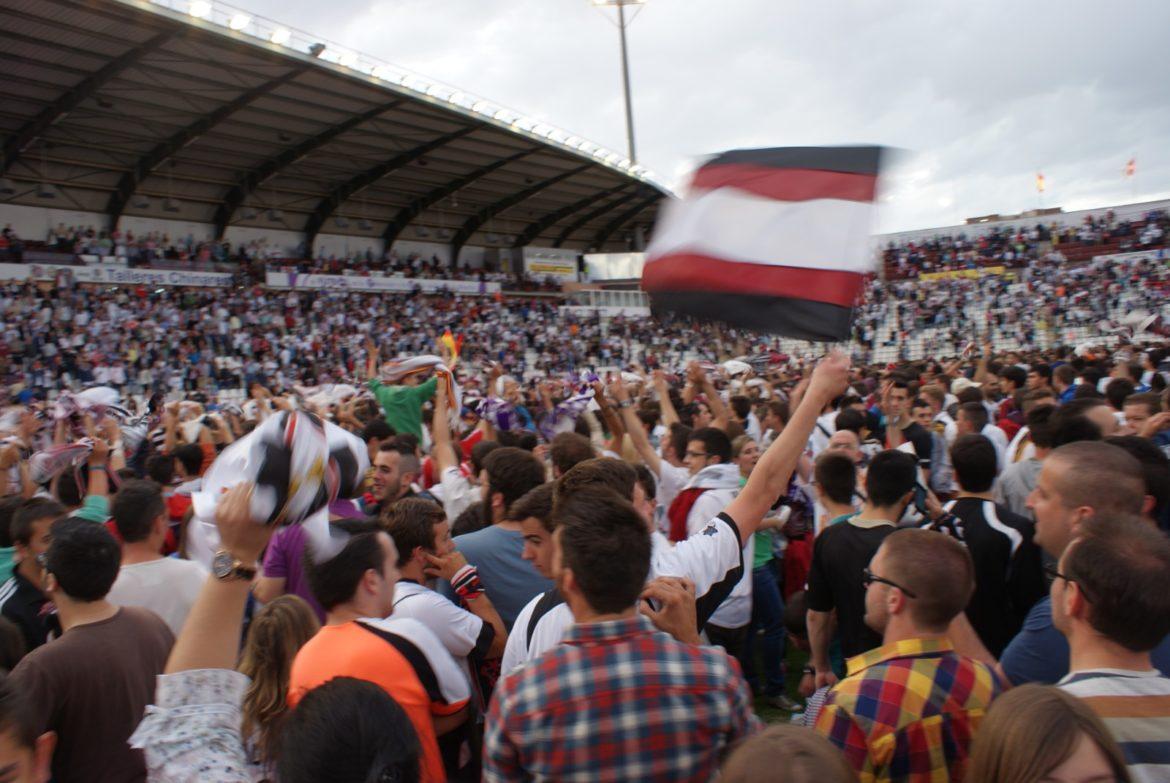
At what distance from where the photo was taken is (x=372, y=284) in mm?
32094

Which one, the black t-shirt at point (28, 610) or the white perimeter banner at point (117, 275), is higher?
the white perimeter banner at point (117, 275)

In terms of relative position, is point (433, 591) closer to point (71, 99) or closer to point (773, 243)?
point (773, 243)

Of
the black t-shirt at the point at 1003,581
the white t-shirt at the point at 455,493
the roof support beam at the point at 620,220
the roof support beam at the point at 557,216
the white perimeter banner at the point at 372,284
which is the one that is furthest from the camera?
the roof support beam at the point at 620,220

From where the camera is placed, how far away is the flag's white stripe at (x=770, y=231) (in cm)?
282

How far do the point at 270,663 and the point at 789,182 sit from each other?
2435 millimetres

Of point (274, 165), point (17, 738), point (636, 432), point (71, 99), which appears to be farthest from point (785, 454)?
point (274, 165)

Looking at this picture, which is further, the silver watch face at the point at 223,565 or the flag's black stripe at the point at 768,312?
the flag's black stripe at the point at 768,312

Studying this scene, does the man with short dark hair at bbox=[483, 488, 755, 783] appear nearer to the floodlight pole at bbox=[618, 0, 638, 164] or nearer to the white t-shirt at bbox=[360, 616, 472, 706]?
the white t-shirt at bbox=[360, 616, 472, 706]

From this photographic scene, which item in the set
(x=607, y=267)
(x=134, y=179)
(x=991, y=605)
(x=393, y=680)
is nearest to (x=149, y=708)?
(x=393, y=680)

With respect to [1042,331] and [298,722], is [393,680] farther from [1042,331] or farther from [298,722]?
[1042,331]

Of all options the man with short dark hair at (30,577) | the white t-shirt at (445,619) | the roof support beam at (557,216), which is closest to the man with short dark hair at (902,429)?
the white t-shirt at (445,619)

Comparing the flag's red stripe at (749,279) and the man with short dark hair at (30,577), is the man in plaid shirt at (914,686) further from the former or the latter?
the man with short dark hair at (30,577)

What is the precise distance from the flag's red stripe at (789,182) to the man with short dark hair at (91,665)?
8.56ft

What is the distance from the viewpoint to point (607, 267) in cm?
4584
